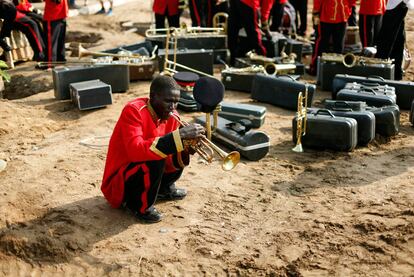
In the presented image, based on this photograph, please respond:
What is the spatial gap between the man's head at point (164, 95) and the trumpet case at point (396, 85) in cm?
405

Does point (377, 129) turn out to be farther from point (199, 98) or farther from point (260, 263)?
point (260, 263)

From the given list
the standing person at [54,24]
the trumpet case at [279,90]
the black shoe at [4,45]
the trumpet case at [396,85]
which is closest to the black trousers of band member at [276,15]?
the trumpet case at [279,90]

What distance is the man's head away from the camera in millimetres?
4434

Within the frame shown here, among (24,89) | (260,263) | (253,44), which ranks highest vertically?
(253,44)

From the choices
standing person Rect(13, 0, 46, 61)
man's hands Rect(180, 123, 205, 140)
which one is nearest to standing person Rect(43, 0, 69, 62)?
standing person Rect(13, 0, 46, 61)

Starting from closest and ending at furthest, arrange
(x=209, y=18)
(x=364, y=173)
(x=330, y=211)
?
1. (x=330, y=211)
2. (x=364, y=173)
3. (x=209, y=18)

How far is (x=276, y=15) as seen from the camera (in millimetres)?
11172

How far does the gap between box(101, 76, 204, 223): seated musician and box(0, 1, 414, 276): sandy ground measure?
0.78 feet

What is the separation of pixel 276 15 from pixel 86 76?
4.43m

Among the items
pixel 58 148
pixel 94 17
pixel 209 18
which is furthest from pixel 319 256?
pixel 94 17

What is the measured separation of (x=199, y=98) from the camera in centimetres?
533

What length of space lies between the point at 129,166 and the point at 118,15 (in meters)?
12.4

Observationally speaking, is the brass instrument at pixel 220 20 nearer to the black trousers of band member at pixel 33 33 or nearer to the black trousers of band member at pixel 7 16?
the black trousers of band member at pixel 33 33

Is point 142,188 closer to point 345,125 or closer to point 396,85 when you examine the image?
point 345,125
